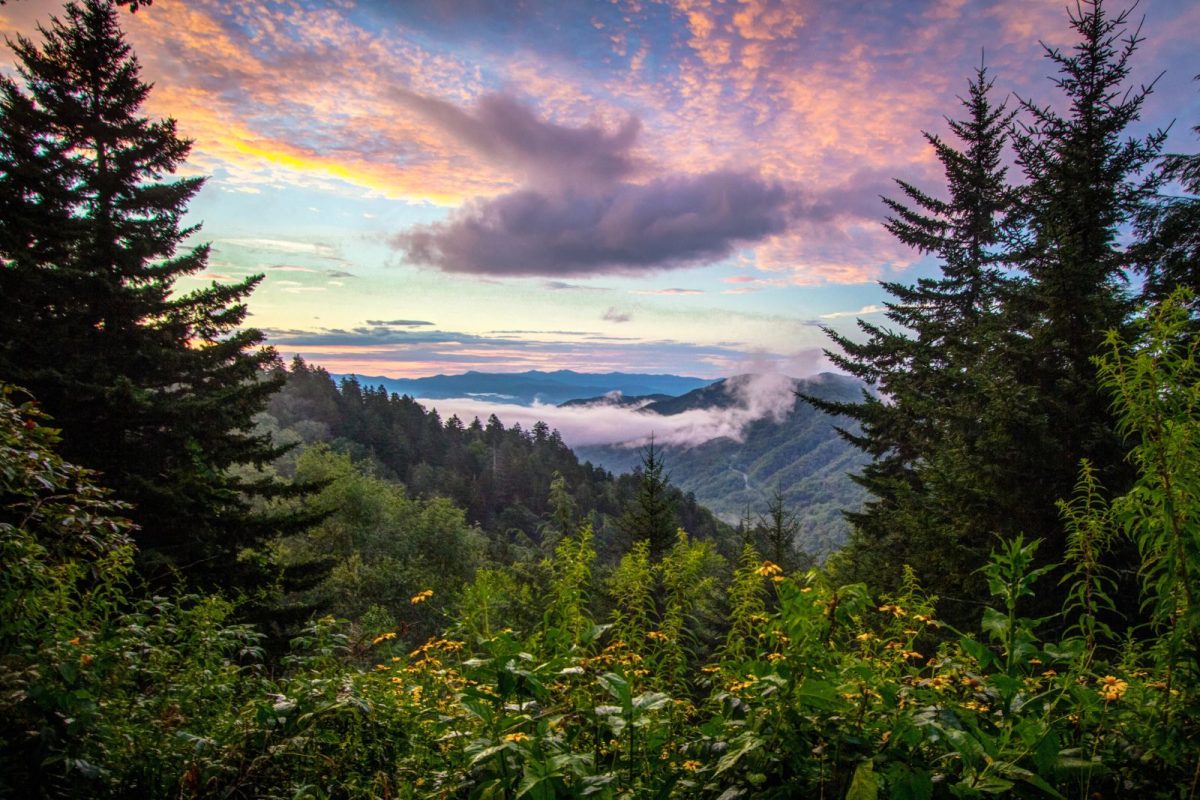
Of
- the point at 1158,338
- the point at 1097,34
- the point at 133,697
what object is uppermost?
the point at 1097,34

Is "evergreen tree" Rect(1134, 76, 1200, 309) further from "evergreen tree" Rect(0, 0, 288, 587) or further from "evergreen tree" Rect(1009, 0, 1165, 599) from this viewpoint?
"evergreen tree" Rect(0, 0, 288, 587)

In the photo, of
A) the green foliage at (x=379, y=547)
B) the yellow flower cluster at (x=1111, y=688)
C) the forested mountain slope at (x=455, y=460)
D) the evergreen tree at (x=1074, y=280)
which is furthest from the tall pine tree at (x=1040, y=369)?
the forested mountain slope at (x=455, y=460)

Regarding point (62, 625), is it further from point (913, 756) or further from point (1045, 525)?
point (1045, 525)

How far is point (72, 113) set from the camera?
1202 centimetres

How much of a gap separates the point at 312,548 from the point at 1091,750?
1642 inches

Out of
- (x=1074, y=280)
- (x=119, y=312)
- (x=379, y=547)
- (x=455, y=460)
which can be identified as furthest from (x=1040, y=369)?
(x=455, y=460)

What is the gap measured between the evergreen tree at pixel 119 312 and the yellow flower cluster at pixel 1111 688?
1269cm

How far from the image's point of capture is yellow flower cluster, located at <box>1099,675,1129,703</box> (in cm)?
211

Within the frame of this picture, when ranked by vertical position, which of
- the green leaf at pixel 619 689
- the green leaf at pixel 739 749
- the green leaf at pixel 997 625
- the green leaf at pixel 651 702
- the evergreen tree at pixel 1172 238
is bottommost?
the green leaf at pixel 739 749

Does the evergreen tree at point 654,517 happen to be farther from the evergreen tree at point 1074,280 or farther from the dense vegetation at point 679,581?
the evergreen tree at point 1074,280

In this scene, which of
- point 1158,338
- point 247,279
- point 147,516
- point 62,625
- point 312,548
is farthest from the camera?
point 312,548

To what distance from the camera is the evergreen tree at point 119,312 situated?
34.5ft

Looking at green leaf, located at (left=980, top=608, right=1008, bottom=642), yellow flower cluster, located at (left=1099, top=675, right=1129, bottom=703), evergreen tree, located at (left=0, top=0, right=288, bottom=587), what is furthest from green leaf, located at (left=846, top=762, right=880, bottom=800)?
evergreen tree, located at (left=0, top=0, right=288, bottom=587)

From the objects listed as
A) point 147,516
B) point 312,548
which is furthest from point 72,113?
point 312,548
